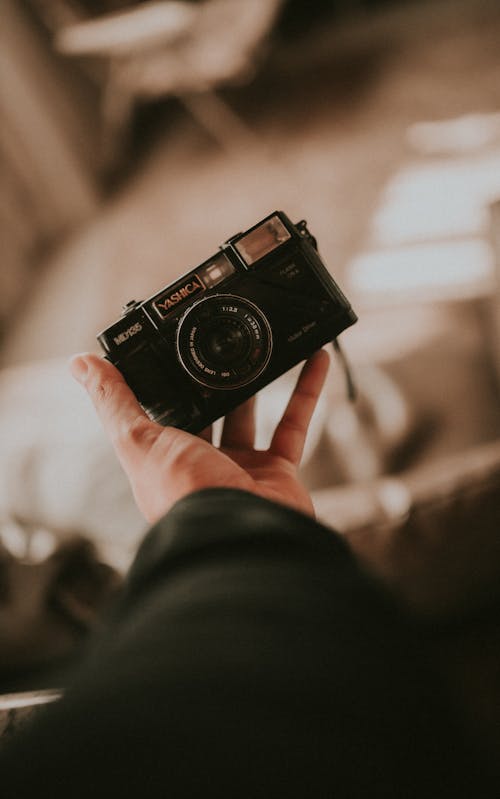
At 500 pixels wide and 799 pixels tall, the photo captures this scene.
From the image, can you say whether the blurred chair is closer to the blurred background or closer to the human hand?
the blurred background

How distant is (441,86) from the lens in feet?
7.04

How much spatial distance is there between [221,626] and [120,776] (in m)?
0.10

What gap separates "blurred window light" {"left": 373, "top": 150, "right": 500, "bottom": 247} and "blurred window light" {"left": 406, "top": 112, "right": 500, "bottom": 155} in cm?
6

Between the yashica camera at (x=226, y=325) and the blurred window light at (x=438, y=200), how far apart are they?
42.3 inches

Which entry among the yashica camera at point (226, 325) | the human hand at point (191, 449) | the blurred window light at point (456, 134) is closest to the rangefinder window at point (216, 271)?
the yashica camera at point (226, 325)

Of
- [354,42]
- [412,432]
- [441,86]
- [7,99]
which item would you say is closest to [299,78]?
[354,42]

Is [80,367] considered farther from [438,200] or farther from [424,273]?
[438,200]

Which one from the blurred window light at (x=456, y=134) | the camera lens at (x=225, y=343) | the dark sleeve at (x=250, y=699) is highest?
the blurred window light at (x=456, y=134)

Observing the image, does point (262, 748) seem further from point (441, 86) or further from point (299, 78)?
point (299, 78)

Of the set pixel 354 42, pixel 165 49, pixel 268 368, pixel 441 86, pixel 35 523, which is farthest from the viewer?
pixel 354 42

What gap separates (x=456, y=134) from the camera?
199 centimetres

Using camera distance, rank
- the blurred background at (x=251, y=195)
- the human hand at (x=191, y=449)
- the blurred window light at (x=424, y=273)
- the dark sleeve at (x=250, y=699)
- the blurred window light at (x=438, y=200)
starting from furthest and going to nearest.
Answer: the blurred window light at (x=438, y=200)
the blurred window light at (x=424, y=273)
the blurred background at (x=251, y=195)
the human hand at (x=191, y=449)
the dark sleeve at (x=250, y=699)

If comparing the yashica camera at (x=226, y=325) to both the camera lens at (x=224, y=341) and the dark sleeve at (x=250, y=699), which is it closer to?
the camera lens at (x=224, y=341)

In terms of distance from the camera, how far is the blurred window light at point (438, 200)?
1.81 m
